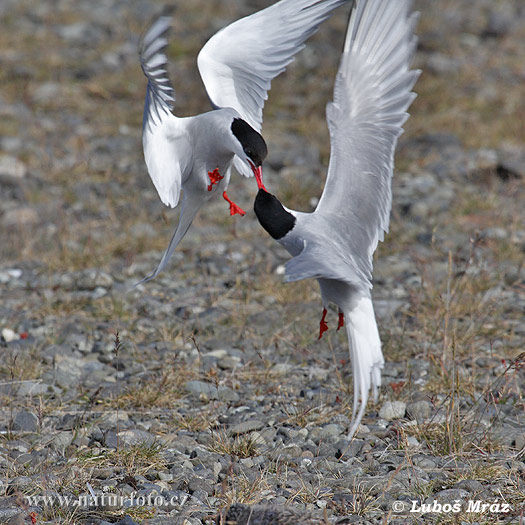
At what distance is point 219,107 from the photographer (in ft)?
12.3

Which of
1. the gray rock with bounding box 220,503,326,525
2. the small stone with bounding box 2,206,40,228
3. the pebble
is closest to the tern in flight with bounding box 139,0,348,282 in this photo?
the pebble

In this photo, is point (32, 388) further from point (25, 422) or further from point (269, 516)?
point (269, 516)

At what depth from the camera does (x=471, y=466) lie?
9.46 feet

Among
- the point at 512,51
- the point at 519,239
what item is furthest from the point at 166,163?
the point at 512,51

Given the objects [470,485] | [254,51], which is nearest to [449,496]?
[470,485]

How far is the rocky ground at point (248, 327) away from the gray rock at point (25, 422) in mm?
32

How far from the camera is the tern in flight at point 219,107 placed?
3248 millimetres

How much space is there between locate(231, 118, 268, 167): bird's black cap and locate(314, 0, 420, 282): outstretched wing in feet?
0.88

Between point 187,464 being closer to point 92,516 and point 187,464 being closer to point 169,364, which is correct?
point 92,516

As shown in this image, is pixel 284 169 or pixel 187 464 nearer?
pixel 187 464

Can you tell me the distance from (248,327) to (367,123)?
1.49 meters

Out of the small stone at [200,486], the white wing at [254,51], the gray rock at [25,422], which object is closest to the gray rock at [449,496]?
the small stone at [200,486]

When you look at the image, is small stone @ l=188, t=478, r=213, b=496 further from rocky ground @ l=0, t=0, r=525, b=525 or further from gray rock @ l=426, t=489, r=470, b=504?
gray rock @ l=426, t=489, r=470, b=504

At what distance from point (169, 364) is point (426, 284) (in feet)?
5.14
